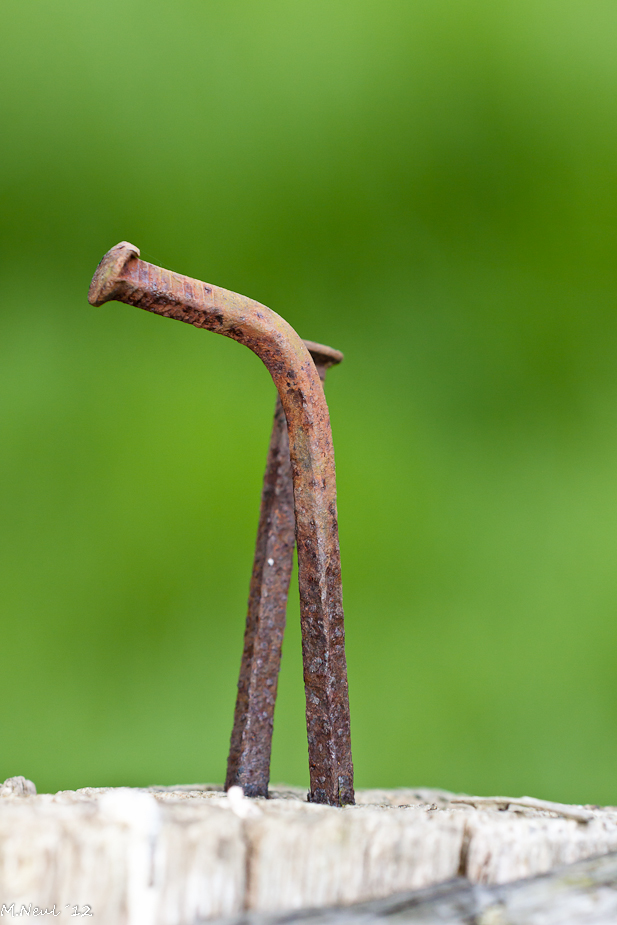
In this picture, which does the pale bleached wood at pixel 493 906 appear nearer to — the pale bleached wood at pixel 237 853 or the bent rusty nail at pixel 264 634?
the pale bleached wood at pixel 237 853

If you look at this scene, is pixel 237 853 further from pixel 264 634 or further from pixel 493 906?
pixel 264 634

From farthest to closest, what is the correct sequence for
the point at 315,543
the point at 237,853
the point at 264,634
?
1. the point at 264,634
2. the point at 315,543
3. the point at 237,853

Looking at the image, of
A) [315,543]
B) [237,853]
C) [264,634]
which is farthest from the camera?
[264,634]

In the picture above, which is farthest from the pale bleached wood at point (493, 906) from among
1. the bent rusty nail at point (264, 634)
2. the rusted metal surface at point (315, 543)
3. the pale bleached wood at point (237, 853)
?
the bent rusty nail at point (264, 634)

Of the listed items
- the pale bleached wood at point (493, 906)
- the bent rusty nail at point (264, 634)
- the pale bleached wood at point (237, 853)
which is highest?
the bent rusty nail at point (264, 634)

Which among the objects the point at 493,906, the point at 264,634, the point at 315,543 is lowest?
the point at 493,906

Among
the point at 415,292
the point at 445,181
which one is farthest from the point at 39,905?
the point at 445,181

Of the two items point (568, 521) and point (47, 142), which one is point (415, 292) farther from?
point (47, 142)

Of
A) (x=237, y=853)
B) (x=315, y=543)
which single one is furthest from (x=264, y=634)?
(x=237, y=853)
